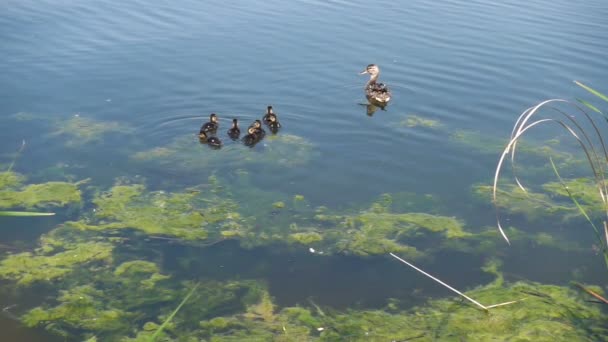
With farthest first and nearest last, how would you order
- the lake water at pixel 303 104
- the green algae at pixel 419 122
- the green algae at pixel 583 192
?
1. the green algae at pixel 419 122
2. the green algae at pixel 583 192
3. the lake water at pixel 303 104

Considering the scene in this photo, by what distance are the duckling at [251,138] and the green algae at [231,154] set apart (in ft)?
0.27

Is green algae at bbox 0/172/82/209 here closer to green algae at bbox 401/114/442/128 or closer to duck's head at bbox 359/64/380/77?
green algae at bbox 401/114/442/128

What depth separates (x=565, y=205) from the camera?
307 inches

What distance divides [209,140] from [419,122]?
9.89 feet

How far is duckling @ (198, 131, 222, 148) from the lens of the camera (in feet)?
29.1

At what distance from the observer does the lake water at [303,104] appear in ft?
21.8

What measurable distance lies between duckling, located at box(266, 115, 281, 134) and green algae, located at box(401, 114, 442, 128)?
71.6 inches

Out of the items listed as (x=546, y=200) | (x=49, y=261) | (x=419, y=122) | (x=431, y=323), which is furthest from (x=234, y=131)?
(x=431, y=323)

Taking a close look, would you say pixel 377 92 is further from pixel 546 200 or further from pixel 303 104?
pixel 546 200

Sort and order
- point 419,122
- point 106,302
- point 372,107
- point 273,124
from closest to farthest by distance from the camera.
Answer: point 106,302 < point 273,124 < point 419,122 < point 372,107

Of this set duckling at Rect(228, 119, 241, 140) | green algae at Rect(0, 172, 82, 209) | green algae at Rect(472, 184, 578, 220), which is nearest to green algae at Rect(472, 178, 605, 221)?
green algae at Rect(472, 184, 578, 220)

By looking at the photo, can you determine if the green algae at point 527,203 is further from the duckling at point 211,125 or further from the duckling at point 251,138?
the duckling at point 211,125

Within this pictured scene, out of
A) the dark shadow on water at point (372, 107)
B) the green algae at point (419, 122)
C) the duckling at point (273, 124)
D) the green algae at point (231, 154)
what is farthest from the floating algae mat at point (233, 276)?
the dark shadow on water at point (372, 107)

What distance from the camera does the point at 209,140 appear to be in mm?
8906
